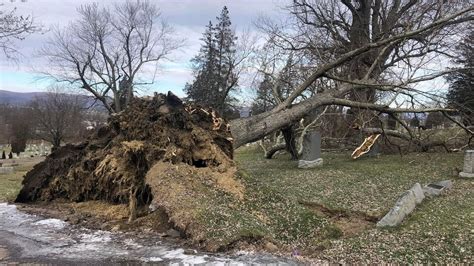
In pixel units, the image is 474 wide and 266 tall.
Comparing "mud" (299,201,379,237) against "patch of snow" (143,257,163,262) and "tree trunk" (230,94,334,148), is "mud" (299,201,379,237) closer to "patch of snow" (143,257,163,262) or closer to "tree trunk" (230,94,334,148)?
"patch of snow" (143,257,163,262)

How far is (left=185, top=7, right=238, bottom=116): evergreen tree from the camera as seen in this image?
138 feet

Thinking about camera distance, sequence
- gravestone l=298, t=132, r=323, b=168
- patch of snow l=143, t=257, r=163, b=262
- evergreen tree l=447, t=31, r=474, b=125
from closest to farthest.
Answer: patch of snow l=143, t=257, r=163, b=262 → gravestone l=298, t=132, r=323, b=168 → evergreen tree l=447, t=31, r=474, b=125

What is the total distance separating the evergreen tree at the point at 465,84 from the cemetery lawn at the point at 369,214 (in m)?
3.09

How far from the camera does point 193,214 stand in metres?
6.37

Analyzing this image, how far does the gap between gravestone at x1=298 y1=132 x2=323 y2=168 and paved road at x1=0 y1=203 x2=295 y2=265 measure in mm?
8599

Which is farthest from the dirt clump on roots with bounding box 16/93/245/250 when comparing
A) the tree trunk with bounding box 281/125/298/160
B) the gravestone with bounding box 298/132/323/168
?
the tree trunk with bounding box 281/125/298/160

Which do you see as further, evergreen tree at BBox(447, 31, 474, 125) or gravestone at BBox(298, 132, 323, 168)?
evergreen tree at BBox(447, 31, 474, 125)

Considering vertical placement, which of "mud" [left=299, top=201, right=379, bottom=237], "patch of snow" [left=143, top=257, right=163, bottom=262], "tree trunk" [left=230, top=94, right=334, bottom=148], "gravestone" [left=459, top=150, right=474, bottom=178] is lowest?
"patch of snow" [left=143, top=257, right=163, bottom=262]

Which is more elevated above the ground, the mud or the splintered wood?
the splintered wood

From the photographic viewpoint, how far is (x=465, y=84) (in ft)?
63.0

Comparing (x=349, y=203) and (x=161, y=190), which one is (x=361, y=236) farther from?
(x=161, y=190)

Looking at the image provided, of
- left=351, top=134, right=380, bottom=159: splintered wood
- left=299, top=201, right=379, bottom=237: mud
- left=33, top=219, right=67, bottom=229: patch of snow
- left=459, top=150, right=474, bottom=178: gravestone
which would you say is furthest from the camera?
left=351, top=134, right=380, bottom=159: splintered wood

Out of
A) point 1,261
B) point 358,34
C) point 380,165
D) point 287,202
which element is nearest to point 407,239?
point 287,202

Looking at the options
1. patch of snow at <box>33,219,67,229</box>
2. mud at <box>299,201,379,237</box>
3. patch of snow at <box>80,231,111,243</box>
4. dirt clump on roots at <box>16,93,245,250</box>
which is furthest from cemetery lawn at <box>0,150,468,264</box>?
patch of snow at <box>33,219,67,229</box>
